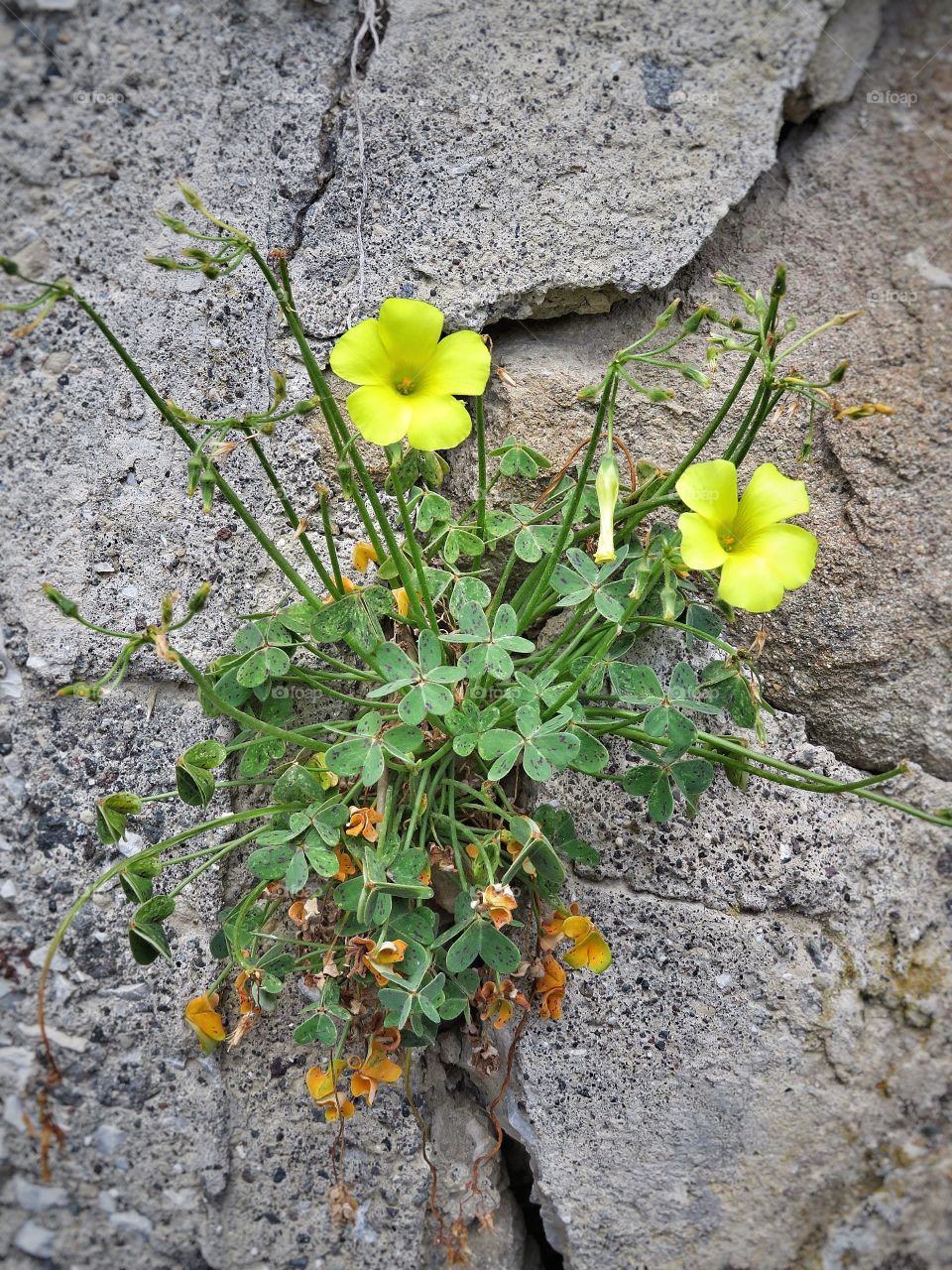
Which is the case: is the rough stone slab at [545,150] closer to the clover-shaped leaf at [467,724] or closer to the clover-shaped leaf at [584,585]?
the clover-shaped leaf at [584,585]

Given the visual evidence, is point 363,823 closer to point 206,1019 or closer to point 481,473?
point 206,1019

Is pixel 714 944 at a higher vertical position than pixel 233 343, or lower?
lower

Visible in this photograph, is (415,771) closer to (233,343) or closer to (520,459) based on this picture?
(520,459)

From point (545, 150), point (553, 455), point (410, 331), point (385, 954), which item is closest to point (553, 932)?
point (385, 954)

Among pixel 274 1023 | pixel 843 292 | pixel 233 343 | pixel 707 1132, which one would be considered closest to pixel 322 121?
pixel 233 343

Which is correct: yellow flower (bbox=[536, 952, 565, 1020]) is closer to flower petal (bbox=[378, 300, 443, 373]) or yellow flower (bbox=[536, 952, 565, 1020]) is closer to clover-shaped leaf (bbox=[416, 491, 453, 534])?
clover-shaped leaf (bbox=[416, 491, 453, 534])

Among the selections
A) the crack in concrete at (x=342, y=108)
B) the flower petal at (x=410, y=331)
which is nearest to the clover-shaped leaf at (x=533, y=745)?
the flower petal at (x=410, y=331)

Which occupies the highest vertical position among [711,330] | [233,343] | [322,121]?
[322,121]
